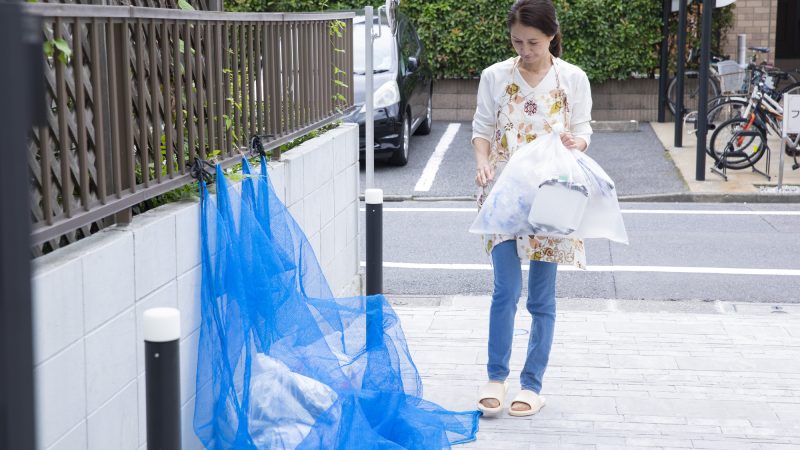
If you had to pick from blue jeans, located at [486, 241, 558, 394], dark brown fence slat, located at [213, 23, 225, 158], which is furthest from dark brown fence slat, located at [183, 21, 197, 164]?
blue jeans, located at [486, 241, 558, 394]

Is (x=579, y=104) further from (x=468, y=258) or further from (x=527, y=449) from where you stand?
(x=468, y=258)

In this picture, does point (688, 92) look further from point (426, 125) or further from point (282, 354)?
point (282, 354)

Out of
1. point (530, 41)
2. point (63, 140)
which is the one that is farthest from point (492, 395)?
point (63, 140)

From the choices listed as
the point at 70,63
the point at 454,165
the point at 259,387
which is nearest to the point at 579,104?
the point at 259,387

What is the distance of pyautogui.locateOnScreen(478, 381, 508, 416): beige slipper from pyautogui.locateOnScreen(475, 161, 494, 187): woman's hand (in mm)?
893

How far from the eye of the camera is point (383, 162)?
45.1ft

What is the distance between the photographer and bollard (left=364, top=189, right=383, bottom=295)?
479 cm

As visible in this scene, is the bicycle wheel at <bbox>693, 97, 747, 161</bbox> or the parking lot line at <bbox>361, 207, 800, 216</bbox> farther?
the bicycle wheel at <bbox>693, 97, 747, 161</bbox>

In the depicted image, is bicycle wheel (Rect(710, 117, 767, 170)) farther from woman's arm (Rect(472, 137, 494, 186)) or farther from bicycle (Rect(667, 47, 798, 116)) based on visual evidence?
woman's arm (Rect(472, 137, 494, 186))

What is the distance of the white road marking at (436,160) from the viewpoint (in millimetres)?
12367

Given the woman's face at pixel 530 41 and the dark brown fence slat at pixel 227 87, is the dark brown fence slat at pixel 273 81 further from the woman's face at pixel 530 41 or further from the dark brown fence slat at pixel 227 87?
the woman's face at pixel 530 41

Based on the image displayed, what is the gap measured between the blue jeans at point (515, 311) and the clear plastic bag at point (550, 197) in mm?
161

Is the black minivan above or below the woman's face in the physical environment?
below

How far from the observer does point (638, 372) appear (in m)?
5.35
